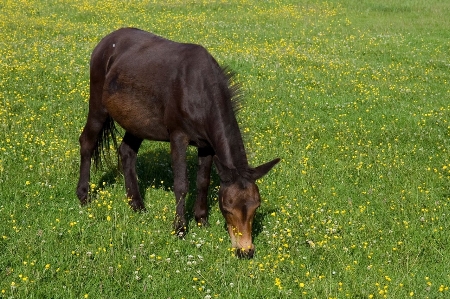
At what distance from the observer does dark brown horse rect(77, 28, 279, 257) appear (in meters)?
7.24

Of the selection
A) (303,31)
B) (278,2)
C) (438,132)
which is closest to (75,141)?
(438,132)

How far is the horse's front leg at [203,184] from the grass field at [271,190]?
13.5 inches

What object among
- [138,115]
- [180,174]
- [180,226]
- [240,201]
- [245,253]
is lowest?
[180,226]

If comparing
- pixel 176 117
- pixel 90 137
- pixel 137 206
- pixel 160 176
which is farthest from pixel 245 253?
pixel 90 137

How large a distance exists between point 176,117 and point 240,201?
1.77 meters

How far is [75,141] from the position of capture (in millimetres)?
11461

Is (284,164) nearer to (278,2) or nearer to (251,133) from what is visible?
(251,133)

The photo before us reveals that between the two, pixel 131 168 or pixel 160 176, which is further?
pixel 160 176

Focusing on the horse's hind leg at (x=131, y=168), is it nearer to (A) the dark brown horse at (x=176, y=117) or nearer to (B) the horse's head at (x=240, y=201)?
(A) the dark brown horse at (x=176, y=117)

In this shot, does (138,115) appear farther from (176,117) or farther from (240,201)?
(240,201)

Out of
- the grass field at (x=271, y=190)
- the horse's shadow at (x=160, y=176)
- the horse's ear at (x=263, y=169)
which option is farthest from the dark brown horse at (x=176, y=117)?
the horse's shadow at (x=160, y=176)

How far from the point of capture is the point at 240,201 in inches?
279

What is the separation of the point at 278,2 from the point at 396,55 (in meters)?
12.5

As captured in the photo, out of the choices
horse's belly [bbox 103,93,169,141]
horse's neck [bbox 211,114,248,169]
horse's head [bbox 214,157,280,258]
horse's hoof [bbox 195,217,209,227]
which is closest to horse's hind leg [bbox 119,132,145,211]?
horse's belly [bbox 103,93,169,141]
